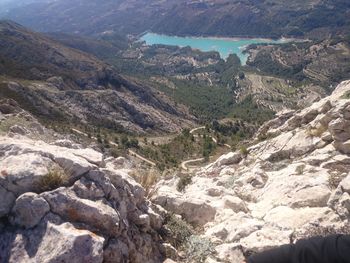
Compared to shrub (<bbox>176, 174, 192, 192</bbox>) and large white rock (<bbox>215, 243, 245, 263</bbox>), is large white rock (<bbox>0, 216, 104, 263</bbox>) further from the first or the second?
shrub (<bbox>176, 174, 192, 192</bbox>)

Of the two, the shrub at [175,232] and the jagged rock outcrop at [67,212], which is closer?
the jagged rock outcrop at [67,212]

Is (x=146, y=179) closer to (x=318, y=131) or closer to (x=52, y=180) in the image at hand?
(x=52, y=180)

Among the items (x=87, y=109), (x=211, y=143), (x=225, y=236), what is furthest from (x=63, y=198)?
(x=87, y=109)

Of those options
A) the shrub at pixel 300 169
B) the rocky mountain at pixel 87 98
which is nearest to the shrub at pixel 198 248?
the shrub at pixel 300 169

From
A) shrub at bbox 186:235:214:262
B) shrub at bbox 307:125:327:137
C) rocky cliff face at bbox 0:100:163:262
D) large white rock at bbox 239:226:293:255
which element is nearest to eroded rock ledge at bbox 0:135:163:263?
rocky cliff face at bbox 0:100:163:262

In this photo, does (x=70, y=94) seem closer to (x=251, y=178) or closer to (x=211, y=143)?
(x=211, y=143)

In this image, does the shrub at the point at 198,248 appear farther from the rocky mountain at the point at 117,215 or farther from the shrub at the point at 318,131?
the shrub at the point at 318,131
